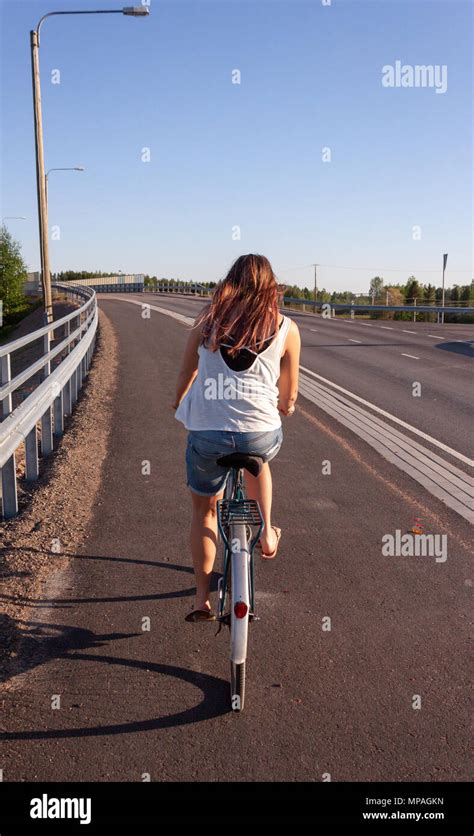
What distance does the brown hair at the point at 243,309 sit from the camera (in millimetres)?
3922

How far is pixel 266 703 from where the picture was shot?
394 centimetres

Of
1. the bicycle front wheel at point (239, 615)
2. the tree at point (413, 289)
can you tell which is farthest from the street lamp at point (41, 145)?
the tree at point (413, 289)

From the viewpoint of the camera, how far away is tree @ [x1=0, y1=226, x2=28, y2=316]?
2904 inches

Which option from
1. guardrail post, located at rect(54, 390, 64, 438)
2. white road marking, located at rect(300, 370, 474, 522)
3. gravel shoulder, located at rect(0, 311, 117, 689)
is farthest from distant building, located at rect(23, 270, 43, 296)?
gravel shoulder, located at rect(0, 311, 117, 689)

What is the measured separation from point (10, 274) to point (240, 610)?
7748 cm

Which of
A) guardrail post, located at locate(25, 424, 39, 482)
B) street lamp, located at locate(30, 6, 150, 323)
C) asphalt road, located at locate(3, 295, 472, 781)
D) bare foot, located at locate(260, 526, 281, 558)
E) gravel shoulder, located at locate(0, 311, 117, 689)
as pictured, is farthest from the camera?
street lamp, located at locate(30, 6, 150, 323)

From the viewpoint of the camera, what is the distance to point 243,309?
154 inches

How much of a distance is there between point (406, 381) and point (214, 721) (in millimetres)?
12781

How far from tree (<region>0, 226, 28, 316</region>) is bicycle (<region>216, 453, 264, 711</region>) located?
7028cm

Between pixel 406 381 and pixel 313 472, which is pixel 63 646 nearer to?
pixel 313 472

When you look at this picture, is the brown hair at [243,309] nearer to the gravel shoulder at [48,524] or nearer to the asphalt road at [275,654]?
the asphalt road at [275,654]

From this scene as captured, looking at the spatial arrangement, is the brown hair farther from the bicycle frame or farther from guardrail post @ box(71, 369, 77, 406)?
guardrail post @ box(71, 369, 77, 406)

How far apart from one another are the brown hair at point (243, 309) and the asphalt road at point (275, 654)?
5.48ft
